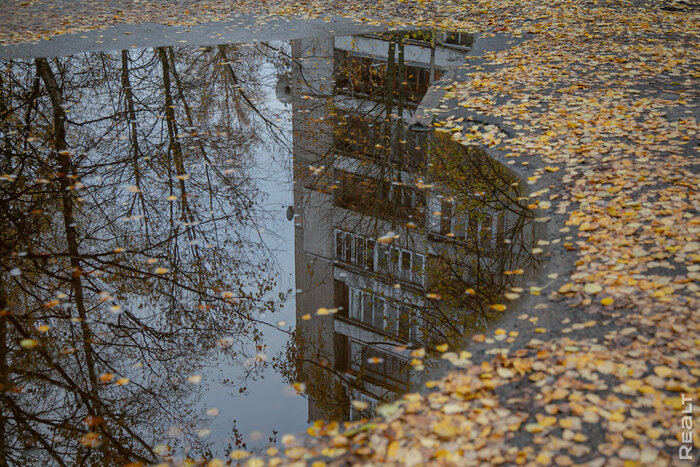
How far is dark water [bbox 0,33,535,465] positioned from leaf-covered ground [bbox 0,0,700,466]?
38 cm

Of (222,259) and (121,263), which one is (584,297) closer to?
(222,259)

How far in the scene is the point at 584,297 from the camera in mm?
4355

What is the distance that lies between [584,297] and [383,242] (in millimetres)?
2140

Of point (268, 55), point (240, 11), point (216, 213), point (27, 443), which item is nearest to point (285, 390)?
point (27, 443)

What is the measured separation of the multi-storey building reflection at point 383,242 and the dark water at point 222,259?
0.02 m

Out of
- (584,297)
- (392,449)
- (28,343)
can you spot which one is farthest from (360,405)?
(28,343)

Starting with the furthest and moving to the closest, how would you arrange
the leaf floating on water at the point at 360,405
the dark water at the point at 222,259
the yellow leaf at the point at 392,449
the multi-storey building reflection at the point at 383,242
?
the multi-storey building reflection at the point at 383,242, the dark water at the point at 222,259, the leaf floating on water at the point at 360,405, the yellow leaf at the point at 392,449

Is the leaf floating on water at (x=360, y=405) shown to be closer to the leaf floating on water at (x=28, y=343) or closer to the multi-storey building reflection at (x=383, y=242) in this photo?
the multi-storey building reflection at (x=383, y=242)

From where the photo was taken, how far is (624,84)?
28.8 ft

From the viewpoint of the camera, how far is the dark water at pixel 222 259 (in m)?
4.05

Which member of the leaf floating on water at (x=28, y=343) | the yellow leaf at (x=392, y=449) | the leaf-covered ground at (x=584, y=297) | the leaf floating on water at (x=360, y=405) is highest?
the leaf-covered ground at (x=584, y=297)

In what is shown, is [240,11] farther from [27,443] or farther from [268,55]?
→ [27,443]

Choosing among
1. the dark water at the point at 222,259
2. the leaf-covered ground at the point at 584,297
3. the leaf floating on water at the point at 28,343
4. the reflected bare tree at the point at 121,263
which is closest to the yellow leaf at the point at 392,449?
the leaf-covered ground at the point at 584,297

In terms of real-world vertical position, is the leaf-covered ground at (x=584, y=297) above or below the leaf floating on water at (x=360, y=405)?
→ above
